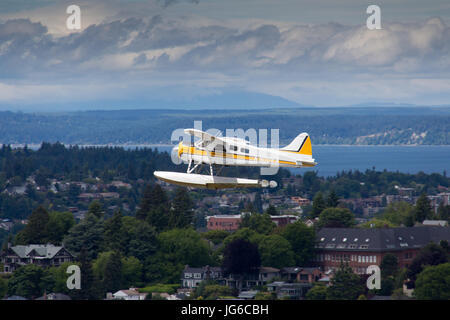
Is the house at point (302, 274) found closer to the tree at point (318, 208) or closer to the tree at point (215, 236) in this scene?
the tree at point (215, 236)

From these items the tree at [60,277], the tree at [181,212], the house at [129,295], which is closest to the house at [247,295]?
the house at [129,295]

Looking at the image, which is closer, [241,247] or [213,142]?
[213,142]

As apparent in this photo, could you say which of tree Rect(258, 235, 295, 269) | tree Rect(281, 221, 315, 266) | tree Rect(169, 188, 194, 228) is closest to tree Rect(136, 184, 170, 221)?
tree Rect(169, 188, 194, 228)

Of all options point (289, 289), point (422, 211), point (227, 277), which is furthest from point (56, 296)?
point (422, 211)

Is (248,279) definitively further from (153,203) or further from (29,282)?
(153,203)

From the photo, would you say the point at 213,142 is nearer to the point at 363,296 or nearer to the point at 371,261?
the point at 363,296
